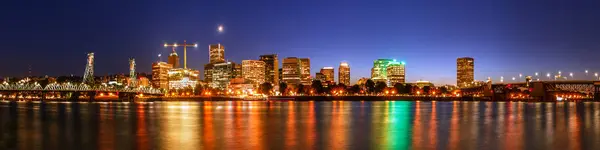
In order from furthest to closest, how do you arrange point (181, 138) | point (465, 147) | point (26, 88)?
1. point (26, 88)
2. point (181, 138)
3. point (465, 147)

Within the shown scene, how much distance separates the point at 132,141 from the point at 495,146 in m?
17.1

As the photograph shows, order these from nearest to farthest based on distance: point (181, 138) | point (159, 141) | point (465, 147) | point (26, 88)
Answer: point (465, 147)
point (159, 141)
point (181, 138)
point (26, 88)

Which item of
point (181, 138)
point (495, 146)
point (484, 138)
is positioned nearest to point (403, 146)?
point (495, 146)

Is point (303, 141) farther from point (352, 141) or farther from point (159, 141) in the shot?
point (159, 141)

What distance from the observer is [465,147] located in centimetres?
2655

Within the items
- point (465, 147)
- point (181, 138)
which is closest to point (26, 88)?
point (181, 138)

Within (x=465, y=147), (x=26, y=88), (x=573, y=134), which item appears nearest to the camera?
(x=465, y=147)

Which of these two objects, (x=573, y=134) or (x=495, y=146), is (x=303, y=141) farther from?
(x=573, y=134)

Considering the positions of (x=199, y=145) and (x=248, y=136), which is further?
(x=248, y=136)

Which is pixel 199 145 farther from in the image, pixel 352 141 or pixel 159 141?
pixel 352 141

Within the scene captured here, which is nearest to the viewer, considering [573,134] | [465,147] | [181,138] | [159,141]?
[465,147]

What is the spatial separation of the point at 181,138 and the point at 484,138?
623 inches

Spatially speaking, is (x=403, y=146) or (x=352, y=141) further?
(x=352, y=141)

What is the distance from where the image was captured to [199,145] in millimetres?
26750
